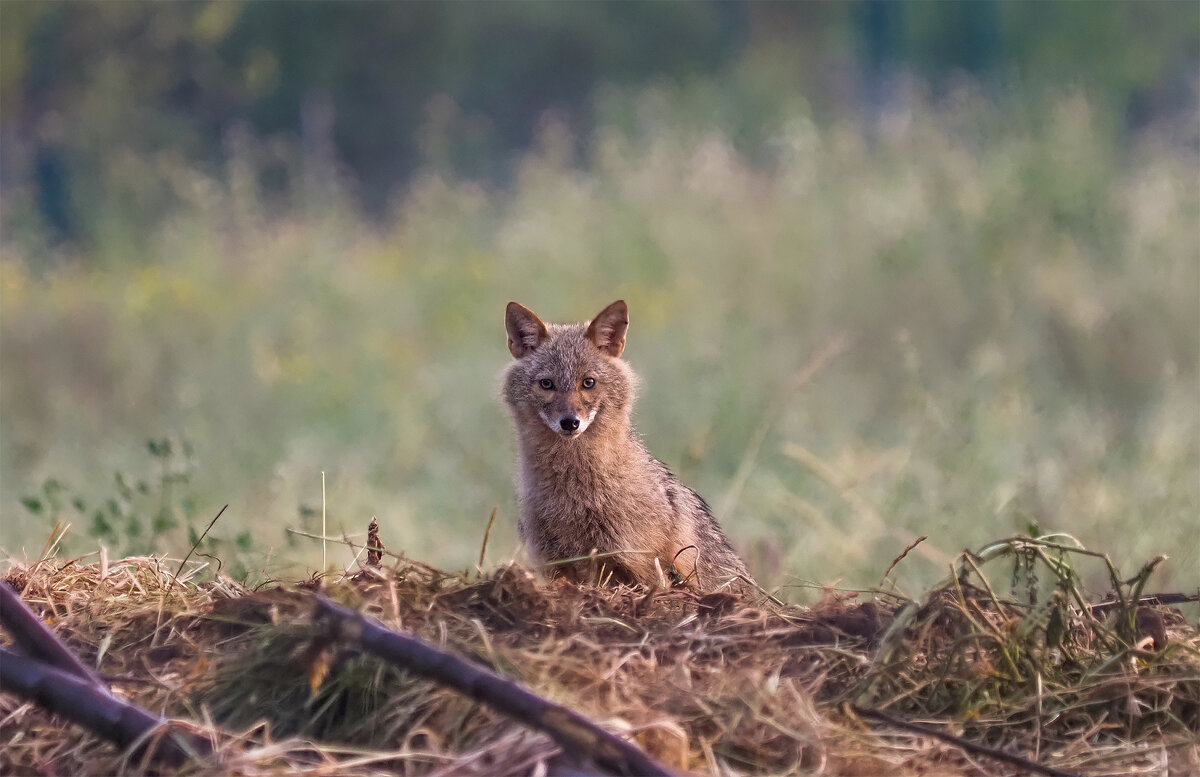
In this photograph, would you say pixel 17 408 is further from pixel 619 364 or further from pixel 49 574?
pixel 49 574

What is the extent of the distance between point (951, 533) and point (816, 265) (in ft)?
16.9

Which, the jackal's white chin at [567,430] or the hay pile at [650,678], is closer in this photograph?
the hay pile at [650,678]

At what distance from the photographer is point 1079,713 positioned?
297 cm

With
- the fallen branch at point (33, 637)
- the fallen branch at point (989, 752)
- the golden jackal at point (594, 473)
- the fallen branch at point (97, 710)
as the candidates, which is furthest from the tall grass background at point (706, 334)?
the fallen branch at point (989, 752)

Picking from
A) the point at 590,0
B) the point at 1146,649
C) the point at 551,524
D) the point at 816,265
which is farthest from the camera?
the point at 590,0

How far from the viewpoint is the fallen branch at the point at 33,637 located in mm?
2678

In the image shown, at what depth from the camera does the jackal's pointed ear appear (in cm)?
568

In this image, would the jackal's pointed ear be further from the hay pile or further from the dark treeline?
the dark treeline

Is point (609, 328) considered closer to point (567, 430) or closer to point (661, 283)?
point (567, 430)

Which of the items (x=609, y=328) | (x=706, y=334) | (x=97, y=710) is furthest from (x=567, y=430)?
(x=706, y=334)

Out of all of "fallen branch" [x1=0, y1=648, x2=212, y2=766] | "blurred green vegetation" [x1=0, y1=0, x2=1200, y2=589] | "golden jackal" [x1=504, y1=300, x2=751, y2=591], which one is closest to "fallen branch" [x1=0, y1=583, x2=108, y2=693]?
"fallen branch" [x1=0, y1=648, x2=212, y2=766]

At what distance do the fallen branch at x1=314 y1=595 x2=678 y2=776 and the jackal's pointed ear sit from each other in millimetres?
3309

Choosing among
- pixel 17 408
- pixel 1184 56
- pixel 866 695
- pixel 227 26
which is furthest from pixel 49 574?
pixel 1184 56

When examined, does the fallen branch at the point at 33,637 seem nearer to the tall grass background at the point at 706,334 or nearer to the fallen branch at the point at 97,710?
the fallen branch at the point at 97,710
